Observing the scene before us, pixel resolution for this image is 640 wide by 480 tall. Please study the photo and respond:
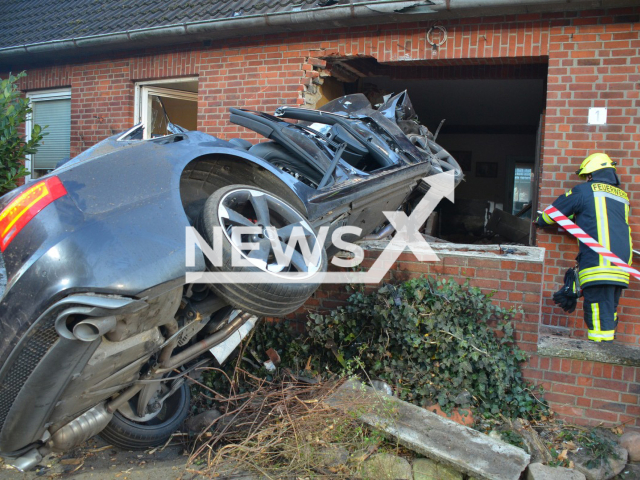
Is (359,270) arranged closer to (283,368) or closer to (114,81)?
(283,368)

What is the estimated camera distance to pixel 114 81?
722 cm

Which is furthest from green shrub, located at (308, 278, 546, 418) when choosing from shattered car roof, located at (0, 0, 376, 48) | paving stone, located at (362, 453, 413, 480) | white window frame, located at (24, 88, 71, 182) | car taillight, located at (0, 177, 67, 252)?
white window frame, located at (24, 88, 71, 182)

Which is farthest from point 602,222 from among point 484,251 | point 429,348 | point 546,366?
point 429,348

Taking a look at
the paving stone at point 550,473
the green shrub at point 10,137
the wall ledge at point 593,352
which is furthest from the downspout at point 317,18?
the paving stone at point 550,473

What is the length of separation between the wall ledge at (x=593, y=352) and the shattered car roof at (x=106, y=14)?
3.85m

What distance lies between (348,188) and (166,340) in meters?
1.59

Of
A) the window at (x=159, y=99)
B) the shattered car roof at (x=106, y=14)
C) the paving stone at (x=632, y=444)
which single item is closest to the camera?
the paving stone at (x=632, y=444)

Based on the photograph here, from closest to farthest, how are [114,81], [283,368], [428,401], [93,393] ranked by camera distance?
[93,393]
[428,401]
[283,368]
[114,81]

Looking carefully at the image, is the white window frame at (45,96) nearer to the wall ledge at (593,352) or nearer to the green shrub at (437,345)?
the green shrub at (437,345)

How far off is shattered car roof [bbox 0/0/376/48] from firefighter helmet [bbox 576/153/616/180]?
9.08ft

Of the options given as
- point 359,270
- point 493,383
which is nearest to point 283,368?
point 359,270

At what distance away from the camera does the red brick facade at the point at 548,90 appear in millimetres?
4164

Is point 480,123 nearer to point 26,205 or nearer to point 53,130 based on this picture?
point 53,130

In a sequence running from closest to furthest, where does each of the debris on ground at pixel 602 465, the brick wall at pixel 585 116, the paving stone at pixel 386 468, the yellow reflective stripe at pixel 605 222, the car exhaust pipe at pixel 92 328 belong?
the car exhaust pipe at pixel 92 328
the paving stone at pixel 386 468
the debris on ground at pixel 602 465
the yellow reflective stripe at pixel 605 222
the brick wall at pixel 585 116
